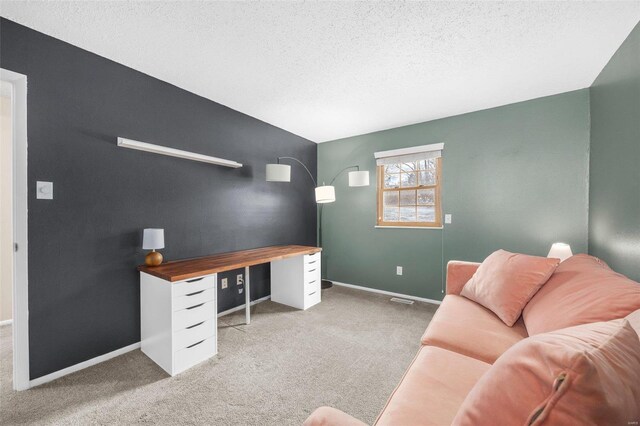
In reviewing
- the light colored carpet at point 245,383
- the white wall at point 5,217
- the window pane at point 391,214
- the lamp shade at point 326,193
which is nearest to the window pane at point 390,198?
the window pane at point 391,214

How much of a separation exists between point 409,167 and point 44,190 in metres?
3.84

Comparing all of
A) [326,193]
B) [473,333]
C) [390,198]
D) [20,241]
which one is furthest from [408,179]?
[20,241]

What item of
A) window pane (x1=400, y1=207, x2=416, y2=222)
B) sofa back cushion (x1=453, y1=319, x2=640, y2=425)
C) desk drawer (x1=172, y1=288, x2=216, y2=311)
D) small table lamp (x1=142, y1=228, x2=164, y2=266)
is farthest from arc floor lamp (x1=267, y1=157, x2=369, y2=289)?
sofa back cushion (x1=453, y1=319, x2=640, y2=425)

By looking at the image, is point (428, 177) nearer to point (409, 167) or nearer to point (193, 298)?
point (409, 167)

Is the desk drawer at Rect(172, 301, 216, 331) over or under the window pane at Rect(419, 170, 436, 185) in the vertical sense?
under

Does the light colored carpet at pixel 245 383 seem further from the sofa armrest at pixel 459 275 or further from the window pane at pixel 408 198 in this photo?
the window pane at pixel 408 198

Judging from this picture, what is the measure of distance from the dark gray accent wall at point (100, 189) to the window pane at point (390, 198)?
2.27m

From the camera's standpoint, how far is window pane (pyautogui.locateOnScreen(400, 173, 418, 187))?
3.67 m

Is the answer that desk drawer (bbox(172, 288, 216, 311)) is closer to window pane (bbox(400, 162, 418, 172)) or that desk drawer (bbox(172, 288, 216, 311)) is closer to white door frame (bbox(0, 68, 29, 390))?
white door frame (bbox(0, 68, 29, 390))

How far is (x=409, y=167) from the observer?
372 centimetres

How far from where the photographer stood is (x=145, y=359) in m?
2.12

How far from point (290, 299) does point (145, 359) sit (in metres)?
1.60

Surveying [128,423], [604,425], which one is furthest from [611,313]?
[128,423]

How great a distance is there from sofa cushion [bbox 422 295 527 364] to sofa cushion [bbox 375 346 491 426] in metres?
0.08
